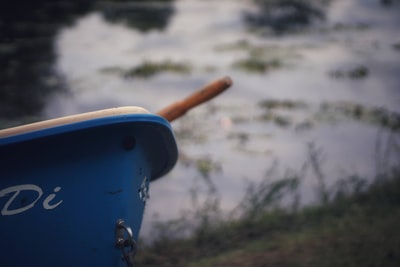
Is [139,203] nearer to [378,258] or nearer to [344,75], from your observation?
[378,258]

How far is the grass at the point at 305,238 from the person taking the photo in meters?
3.89

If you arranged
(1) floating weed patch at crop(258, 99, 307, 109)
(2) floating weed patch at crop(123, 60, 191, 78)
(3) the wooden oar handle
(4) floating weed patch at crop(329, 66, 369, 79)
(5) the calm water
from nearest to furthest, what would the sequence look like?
(3) the wooden oar handle
(5) the calm water
(1) floating weed patch at crop(258, 99, 307, 109)
(4) floating weed patch at crop(329, 66, 369, 79)
(2) floating weed patch at crop(123, 60, 191, 78)

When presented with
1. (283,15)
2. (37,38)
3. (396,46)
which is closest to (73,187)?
(396,46)

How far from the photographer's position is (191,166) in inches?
225

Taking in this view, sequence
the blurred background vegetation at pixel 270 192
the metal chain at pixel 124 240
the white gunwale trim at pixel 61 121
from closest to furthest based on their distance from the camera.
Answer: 1. the white gunwale trim at pixel 61 121
2. the metal chain at pixel 124 240
3. the blurred background vegetation at pixel 270 192

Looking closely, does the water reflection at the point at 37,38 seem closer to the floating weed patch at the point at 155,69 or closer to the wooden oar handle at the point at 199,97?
the floating weed patch at the point at 155,69

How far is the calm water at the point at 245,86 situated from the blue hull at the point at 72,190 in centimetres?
220

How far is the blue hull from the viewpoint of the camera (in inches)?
82.1

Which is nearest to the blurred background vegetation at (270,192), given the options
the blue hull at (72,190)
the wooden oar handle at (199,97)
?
the wooden oar handle at (199,97)

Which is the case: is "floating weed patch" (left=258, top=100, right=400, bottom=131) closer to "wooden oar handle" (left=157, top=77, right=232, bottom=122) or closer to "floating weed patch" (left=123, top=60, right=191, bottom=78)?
"floating weed patch" (left=123, top=60, right=191, bottom=78)

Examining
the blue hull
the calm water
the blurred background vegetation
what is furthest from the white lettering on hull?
the calm water

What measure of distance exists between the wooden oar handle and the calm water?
5.96ft

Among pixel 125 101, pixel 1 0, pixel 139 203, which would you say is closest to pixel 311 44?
pixel 125 101

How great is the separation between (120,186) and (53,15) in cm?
1187
